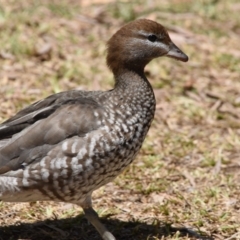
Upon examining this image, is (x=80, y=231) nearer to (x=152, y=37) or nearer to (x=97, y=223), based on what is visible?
(x=97, y=223)

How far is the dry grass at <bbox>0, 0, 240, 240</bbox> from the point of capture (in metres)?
6.17

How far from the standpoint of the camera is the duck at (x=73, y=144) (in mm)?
5430

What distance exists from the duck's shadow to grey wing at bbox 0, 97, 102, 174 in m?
0.69

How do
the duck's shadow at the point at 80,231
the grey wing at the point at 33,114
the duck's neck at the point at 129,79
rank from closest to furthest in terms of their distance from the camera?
the grey wing at the point at 33,114 → the duck's shadow at the point at 80,231 → the duck's neck at the point at 129,79

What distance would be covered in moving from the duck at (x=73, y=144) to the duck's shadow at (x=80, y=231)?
276 mm

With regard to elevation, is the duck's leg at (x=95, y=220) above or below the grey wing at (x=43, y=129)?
below

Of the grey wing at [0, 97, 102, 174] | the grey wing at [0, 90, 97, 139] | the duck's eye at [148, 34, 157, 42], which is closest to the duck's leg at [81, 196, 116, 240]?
the grey wing at [0, 97, 102, 174]

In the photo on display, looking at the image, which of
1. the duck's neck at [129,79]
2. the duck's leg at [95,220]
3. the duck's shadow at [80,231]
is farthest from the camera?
the duck's neck at [129,79]

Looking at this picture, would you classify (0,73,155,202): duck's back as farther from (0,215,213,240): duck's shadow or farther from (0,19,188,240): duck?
(0,215,213,240): duck's shadow

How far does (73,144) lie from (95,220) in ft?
2.32

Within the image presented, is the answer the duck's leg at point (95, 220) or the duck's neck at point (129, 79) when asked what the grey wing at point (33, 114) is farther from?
the duck's leg at point (95, 220)

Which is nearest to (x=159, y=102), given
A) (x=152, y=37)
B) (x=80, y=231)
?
(x=152, y=37)

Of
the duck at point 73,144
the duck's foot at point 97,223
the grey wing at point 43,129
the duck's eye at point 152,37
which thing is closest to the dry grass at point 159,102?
the duck's foot at point 97,223

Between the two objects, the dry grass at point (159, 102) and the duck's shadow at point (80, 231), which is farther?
the dry grass at point (159, 102)
